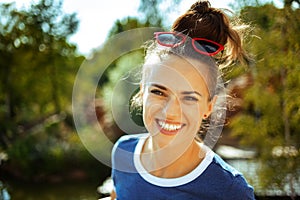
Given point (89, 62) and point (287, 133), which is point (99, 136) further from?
point (287, 133)

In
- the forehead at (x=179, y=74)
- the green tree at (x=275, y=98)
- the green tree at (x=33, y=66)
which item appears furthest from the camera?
the green tree at (x=33, y=66)

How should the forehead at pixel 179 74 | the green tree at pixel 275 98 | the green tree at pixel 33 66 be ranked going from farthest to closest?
1. the green tree at pixel 33 66
2. the green tree at pixel 275 98
3. the forehead at pixel 179 74

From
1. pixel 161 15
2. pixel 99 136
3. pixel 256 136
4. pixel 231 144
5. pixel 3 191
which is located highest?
pixel 161 15

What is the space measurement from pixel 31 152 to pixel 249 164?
1.74m

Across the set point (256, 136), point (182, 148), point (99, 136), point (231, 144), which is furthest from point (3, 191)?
point (182, 148)

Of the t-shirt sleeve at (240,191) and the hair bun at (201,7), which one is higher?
the hair bun at (201,7)

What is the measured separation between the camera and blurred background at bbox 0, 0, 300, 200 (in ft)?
5.44

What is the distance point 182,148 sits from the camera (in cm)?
91

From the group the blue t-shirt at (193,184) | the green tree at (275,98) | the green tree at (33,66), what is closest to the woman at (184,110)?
the blue t-shirt at (193,184)

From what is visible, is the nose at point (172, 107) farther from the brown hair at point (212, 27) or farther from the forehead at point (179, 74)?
the brown hair at point (212, 27)

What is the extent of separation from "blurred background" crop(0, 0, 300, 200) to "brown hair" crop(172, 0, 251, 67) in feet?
0.16

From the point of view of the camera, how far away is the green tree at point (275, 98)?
1.65 metres

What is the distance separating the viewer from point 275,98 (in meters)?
1.81

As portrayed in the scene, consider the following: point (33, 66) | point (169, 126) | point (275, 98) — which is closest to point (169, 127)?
point (169, 126)
